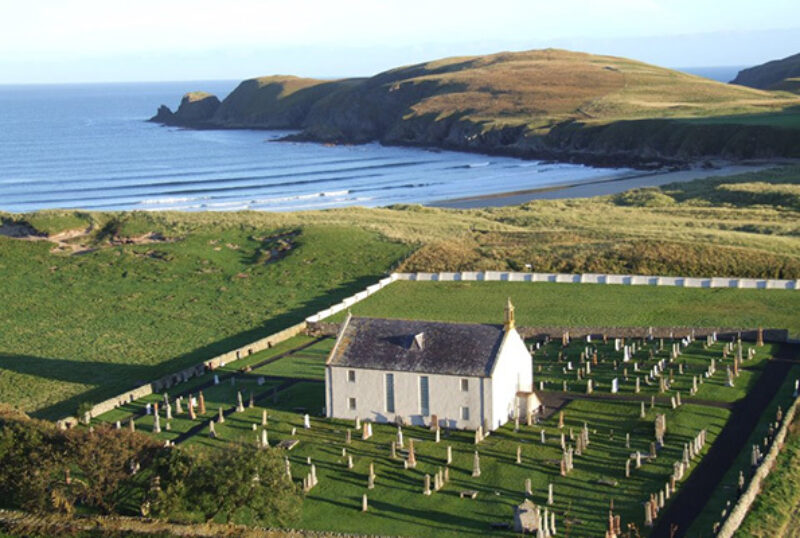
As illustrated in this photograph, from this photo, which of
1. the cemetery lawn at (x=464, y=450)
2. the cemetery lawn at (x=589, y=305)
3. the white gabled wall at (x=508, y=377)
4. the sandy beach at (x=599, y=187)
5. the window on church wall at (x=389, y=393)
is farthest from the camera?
the sandy beach at (x=599, y=187)

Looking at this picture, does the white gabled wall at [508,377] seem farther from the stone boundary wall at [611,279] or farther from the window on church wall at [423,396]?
the stone boundary wall at [611,279]

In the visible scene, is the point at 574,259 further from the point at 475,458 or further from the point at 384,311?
the point at 475,458

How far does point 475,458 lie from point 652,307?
30.2 meters

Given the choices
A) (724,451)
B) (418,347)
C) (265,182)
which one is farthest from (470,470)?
(265,182)

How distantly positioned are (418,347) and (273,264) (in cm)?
4130

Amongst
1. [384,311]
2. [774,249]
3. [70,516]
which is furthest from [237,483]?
[774,249]

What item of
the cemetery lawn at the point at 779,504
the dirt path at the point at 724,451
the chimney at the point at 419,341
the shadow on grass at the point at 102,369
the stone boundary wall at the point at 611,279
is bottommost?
the shadow on grass at the point at 102,369

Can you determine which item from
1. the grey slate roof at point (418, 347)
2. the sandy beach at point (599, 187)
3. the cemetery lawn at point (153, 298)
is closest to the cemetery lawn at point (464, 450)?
the grey slate roof at point (418, 347)

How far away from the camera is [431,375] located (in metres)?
45.8

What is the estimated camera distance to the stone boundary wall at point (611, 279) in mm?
71125

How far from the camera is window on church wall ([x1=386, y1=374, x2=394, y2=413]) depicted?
4659 centimetres

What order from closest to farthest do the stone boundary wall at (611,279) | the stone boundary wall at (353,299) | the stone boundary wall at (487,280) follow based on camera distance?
1. the stone boundary wall at (487,280)
2. the stone boundary wall at (353,299)
3. the stone boundary wall at (611,279)

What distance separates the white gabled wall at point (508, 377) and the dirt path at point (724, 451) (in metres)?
8.76

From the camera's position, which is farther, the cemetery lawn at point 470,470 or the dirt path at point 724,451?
the cemetery lawn at point 470,470
